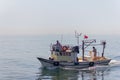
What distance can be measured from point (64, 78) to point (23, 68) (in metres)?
13.1

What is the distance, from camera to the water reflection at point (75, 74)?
59.2m

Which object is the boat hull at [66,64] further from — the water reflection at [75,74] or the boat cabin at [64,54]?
the water reflection at [75,74]

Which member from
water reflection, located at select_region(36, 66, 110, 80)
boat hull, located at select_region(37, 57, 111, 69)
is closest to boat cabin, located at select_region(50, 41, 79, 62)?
boat hull, located at select_region(37, 57, 111, 69)

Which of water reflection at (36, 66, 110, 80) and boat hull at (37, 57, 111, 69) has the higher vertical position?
boat hull at (37, 57, 111, 69)

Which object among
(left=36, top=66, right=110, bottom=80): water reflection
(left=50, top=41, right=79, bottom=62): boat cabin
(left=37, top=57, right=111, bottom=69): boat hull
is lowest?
(left=36, top=66, right=110, bottom=80): water reflection

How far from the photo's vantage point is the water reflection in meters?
59.2

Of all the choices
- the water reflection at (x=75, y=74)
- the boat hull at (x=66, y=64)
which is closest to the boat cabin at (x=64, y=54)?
the boat hull at (x=66, y=64)

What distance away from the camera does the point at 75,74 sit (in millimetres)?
62469

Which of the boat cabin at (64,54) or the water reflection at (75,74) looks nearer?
the water reflection at (75,74)

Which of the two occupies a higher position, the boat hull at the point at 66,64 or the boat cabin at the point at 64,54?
the boat cabin at the point at 64,54

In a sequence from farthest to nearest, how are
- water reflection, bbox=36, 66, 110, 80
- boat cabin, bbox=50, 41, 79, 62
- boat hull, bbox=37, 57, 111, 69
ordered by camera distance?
boat hull, bbox=37, 57, 111, 69 → boat cabin, bbox=50, 41, 79, 62 → water reflection, bbox=36, 66, 110, 80

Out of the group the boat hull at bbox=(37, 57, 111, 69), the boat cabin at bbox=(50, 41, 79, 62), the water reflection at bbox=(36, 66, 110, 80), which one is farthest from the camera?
the boat hull at bbox=(37, 57, 111, 69)

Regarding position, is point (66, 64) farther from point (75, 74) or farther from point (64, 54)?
point (75, 74)

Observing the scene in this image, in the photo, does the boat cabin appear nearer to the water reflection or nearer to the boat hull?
the boat hull
